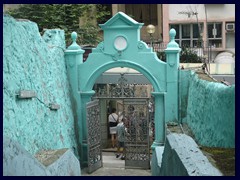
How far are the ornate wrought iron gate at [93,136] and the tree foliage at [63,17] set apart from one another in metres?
5.48

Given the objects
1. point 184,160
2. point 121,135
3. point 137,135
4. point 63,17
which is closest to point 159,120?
point 137,135

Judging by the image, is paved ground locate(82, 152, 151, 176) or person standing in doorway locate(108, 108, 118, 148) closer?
paved ground locate(82, 152, 151, 176)

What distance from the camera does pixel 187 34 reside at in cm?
2056

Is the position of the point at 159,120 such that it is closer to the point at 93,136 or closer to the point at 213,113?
the point at 93,136

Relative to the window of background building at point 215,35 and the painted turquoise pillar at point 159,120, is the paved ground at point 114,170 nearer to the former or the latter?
the painted turquoise pillar at point 159,120

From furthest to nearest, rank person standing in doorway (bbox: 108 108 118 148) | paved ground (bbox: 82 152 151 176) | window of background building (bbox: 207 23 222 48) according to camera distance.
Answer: window of background building (bbox: 207 23 222 48)
person standing in doorway (bbox: 108 108 118 148)
paved ground (bbox: 82 152 151 176)

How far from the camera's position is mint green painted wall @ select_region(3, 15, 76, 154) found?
28.1ft

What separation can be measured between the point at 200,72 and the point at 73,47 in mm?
3348

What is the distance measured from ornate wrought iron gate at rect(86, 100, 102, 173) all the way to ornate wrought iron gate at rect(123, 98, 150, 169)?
745mm

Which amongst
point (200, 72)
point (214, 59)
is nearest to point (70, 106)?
point (200, 72)

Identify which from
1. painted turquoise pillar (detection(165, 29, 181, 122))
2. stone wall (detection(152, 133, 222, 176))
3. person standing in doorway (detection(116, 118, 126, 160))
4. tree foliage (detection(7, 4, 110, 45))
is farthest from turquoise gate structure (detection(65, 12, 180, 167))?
stone wall (detection(152, 133, 222, 176))

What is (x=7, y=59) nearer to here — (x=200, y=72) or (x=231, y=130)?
(x=231, y=130)

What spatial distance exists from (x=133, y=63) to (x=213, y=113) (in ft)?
14.5

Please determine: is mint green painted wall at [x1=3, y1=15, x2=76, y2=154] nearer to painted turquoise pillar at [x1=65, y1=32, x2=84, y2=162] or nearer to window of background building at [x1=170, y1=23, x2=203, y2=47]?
painted turquoise pillar at [x1=65, y1=32, x2=84, y2=162]
